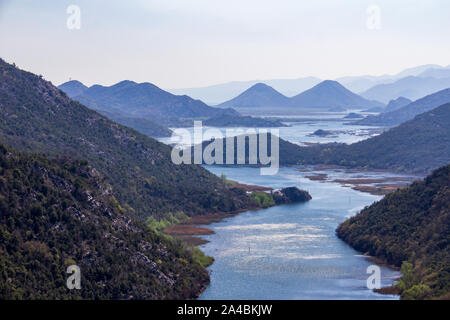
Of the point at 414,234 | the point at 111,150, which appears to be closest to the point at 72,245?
the point at 414,234

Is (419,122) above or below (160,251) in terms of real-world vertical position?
above

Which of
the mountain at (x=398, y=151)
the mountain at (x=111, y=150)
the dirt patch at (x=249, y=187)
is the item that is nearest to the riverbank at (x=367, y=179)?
the mountain at (x=398, y=151)

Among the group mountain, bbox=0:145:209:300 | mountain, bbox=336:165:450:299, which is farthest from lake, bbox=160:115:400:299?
mountain, bbox=0:145:209:300

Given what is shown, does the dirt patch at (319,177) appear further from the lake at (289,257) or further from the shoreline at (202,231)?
the lake at (289,257)

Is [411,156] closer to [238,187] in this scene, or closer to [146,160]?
[238,187]
